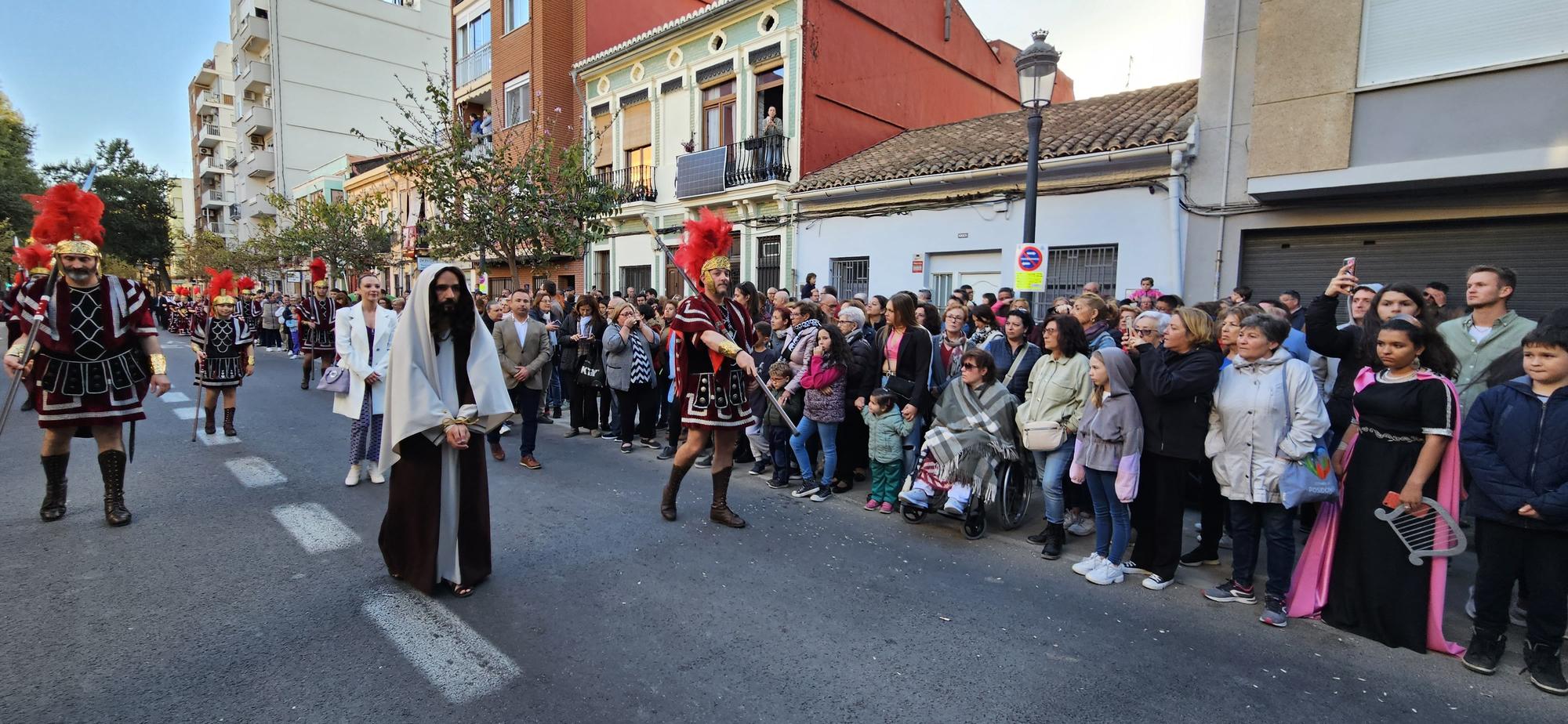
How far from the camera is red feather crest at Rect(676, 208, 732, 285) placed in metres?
5.38

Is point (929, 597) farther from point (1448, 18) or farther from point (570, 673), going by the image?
point (1448, 18)

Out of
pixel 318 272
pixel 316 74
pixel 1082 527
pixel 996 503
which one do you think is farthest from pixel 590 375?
pixel 316 74

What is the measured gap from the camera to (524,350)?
24.7 feet

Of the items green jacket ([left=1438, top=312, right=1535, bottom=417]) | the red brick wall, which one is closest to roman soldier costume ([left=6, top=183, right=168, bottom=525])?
green jacket ([left=1438, top=312, right=1535, bottom=417])

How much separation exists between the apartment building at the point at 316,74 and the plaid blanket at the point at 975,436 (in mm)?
41621

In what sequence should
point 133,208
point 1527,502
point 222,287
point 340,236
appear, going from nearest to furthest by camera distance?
1. point 1527,502
2. point 222,287
3. point 340,236
4. point 133,208

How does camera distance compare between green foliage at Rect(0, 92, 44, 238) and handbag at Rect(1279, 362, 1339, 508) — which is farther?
green foliage at Rect(0, 92, 44, 238)

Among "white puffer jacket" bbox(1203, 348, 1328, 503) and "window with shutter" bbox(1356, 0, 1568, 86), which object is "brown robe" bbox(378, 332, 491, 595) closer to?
"white puffer jacket" bbox(1203, 348, 1328, 503)

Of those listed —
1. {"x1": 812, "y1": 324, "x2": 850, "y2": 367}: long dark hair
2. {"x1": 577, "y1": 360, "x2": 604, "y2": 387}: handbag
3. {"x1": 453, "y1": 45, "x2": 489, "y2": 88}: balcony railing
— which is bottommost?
{"x1": 577, "y1": 360, "x2": 604, "y2": 387}: handbag

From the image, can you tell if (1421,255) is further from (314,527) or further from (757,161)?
(757,161)

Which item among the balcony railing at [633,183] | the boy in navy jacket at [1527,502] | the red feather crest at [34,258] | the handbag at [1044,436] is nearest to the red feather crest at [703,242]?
the handbag at [1044,436]

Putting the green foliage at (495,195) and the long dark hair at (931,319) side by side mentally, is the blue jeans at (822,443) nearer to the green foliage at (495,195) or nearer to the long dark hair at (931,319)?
the long dark hair at (931,319)

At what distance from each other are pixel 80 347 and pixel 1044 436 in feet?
22.0

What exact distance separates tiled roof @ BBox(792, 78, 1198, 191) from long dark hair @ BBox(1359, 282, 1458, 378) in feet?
20.3
